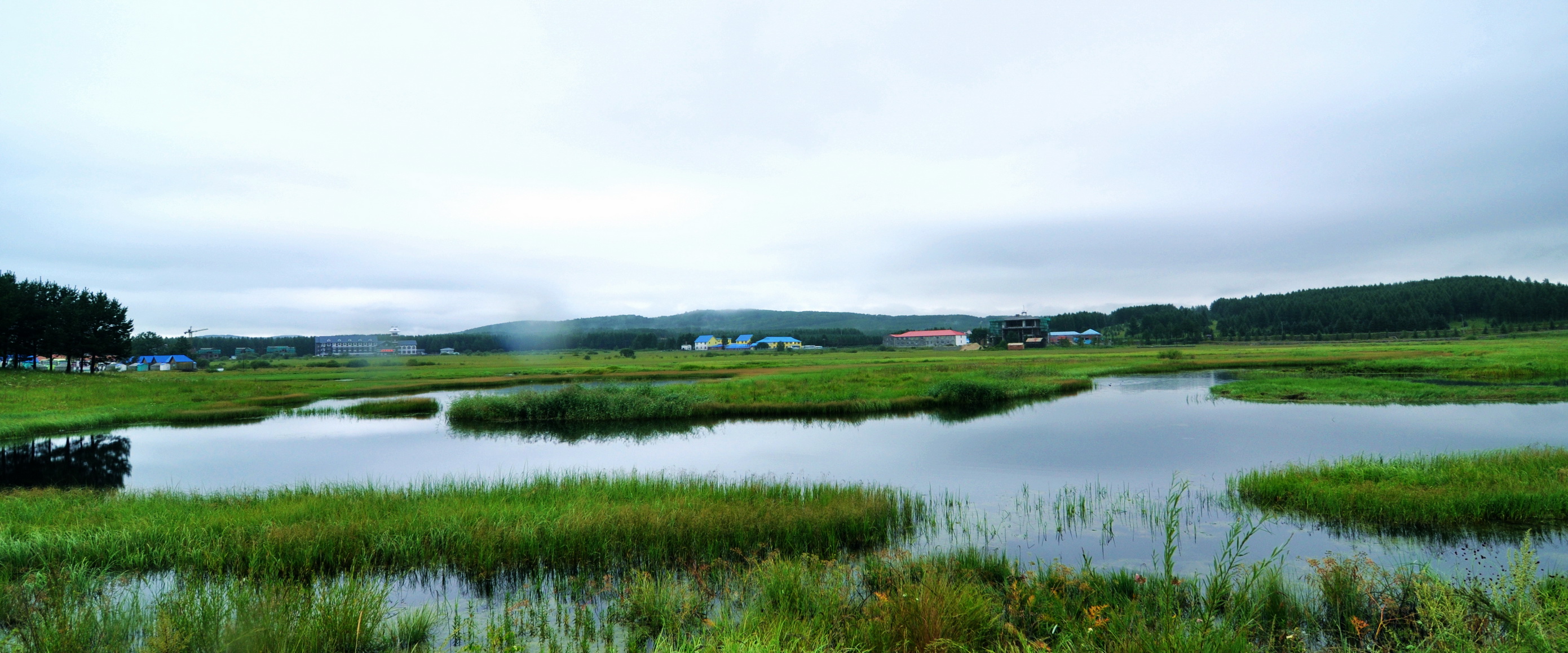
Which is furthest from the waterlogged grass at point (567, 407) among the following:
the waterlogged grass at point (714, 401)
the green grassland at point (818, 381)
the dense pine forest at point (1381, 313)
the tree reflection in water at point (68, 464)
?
the dense pine forest at point (1381, 313)

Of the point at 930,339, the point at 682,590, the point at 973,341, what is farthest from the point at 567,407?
the point at 930,339

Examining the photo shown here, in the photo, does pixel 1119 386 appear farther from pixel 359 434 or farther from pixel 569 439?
pixel 359 434

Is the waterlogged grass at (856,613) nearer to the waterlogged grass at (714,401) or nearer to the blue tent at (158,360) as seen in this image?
the waterlogged grass at (714,401)

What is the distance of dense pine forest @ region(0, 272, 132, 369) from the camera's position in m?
50.2

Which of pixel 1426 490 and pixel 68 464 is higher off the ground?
pixel 1426 490

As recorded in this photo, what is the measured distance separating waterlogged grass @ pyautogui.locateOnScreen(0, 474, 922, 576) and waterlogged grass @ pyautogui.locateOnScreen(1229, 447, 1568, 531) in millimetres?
6671

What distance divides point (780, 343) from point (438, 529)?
12107cm

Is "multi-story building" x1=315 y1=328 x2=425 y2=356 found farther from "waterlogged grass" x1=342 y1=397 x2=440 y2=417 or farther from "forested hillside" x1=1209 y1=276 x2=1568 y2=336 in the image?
"forested hillside" x1=1209 y1=276 x2=1568 y2=336

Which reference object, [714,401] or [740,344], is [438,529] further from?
[740,344]

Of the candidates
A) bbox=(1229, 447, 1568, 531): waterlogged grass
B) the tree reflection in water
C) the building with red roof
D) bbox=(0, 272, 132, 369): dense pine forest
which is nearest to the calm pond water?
the tree reflection in water

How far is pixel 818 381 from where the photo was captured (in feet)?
128

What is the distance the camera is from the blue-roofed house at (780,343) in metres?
128

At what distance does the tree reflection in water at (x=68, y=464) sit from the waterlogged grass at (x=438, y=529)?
19.8 feet

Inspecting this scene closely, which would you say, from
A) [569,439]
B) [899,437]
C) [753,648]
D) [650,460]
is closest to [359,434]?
[569,439]
